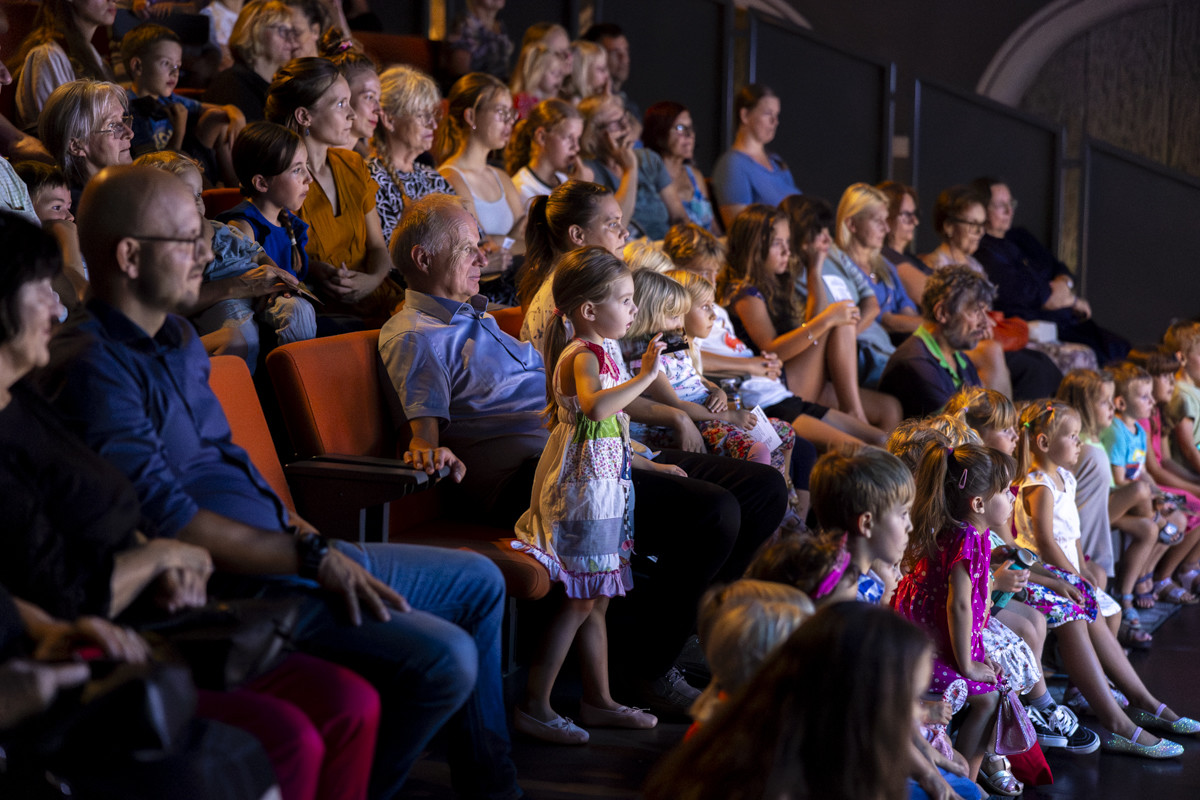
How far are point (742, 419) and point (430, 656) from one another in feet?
5.41

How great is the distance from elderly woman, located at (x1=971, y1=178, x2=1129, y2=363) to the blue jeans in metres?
3.91

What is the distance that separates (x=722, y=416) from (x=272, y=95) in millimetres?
1553

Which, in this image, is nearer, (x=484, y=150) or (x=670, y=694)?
(x=670, y=694)

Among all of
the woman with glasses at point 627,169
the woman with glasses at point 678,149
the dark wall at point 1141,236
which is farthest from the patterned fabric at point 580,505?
the dark wall at point 1141,236

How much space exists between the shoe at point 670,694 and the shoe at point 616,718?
3.9 inches

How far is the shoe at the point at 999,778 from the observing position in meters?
2.40

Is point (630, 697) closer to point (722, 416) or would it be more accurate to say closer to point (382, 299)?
point (722, 416)

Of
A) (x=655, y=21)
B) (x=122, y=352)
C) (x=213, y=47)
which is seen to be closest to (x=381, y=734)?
(x=122, y=352)

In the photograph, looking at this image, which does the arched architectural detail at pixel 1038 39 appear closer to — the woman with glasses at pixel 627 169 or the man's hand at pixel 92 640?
the woman with glasses at pixel 627 169

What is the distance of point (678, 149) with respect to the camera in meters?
5.11

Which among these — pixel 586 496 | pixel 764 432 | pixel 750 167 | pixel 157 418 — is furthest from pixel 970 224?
pixel 157 418

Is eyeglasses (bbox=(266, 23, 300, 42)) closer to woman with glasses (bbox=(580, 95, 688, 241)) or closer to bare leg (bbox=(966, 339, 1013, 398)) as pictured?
woman with glasses (bbox=(580, 95, 688, 241))

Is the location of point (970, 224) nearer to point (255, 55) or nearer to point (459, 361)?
point (255, 55)

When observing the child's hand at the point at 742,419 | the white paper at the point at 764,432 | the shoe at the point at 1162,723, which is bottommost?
the shoe at the point at 1162,723
